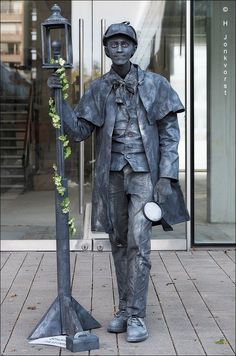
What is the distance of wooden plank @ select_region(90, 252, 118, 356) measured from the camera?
512cm

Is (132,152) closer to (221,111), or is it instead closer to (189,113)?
(189,113)

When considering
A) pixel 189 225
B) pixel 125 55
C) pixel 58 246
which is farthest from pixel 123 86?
pixel 189 225

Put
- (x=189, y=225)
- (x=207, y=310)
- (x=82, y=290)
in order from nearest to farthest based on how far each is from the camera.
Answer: (x=207, y=310) < (x=82, y=290) < (x=189, y=225)

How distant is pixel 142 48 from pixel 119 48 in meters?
4.22

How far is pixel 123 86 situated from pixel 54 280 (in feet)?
9.40

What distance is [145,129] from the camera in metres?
5.02

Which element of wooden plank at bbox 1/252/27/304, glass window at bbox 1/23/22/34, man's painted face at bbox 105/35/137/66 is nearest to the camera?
man's painted face at bbox 105/35/137/66

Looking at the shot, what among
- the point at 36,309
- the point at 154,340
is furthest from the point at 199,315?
Result: the point at 36,309

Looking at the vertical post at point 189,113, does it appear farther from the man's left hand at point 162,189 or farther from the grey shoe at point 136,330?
the man's left hand at point 162,189

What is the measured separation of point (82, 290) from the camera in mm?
6754

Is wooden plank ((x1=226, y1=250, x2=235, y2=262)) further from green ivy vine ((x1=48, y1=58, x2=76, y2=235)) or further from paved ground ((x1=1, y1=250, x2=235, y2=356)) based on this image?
green ivy vine ((x1=48, y1=58, x2=76, y2=235))

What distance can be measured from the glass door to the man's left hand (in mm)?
3855

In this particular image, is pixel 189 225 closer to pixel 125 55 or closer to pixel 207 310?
pixel 207 310

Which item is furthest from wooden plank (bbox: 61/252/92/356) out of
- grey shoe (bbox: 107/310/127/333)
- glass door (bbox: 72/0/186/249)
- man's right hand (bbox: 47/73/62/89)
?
man's right hand (bbox: 47/73/62/89)
